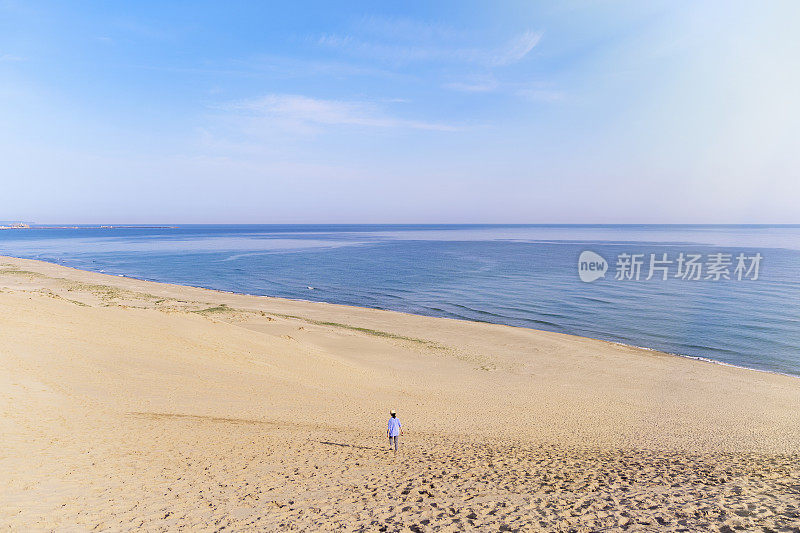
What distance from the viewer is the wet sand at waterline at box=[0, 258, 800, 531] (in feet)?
30.3

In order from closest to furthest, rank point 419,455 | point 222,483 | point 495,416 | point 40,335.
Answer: point 222,483
point 419,455
point 495,416
point 40,335

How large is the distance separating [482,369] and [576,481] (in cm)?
1360

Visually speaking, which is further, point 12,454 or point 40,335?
point 40,335

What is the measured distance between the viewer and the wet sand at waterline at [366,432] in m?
9.25

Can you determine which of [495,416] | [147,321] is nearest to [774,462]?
[495,416]

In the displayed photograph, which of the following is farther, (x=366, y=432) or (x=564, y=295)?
(x=564, y=295)

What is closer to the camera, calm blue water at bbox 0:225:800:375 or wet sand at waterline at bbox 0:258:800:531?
wet sand at waterline at bbox 0:258:800:531

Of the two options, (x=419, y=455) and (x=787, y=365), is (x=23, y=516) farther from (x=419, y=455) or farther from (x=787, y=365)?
(x=787, y=365)

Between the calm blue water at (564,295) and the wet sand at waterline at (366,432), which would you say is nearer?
the wet sand at waterline at (366,432)

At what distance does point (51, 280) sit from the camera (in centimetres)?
5175

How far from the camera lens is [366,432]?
49.6 ft

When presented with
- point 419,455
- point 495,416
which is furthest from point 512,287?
point 419,455

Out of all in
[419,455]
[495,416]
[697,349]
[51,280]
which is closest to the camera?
[419,455]

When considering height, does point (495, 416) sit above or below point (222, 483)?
below
